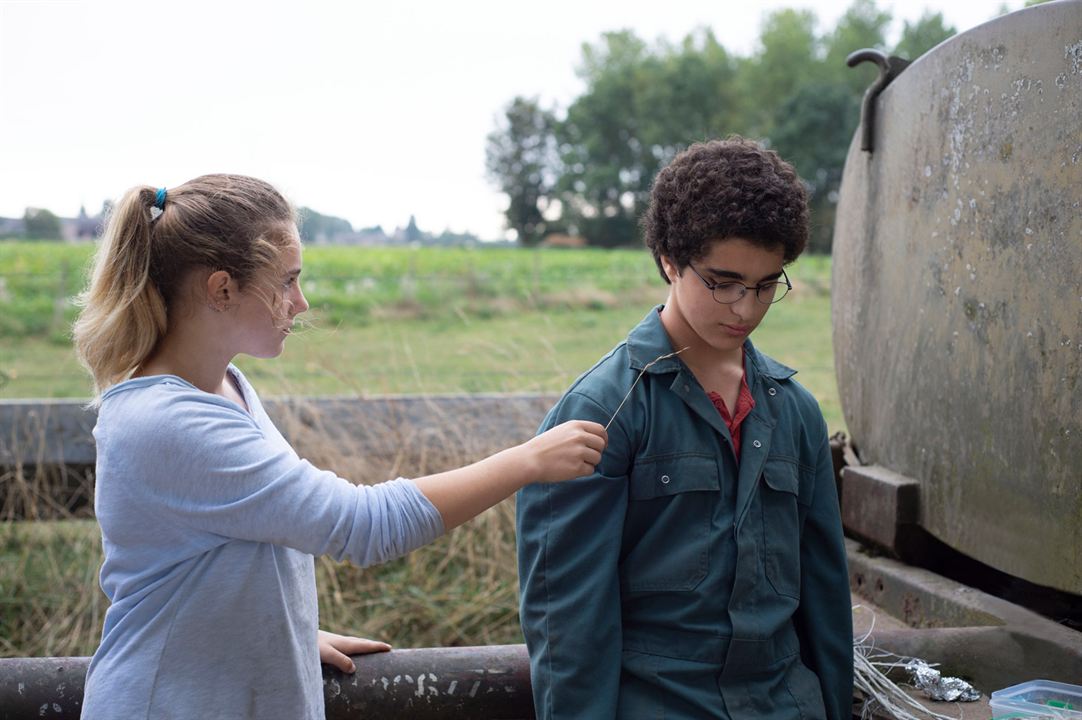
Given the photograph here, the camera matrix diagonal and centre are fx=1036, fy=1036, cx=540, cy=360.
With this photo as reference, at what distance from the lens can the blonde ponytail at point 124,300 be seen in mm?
1696

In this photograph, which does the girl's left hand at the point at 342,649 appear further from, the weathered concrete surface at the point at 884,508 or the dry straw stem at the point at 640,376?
the weathered concrete surface at the point at 884,508

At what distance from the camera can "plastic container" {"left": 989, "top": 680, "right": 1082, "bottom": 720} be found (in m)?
2.05

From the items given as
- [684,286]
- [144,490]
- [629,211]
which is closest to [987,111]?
[684,286]

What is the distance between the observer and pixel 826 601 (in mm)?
2039

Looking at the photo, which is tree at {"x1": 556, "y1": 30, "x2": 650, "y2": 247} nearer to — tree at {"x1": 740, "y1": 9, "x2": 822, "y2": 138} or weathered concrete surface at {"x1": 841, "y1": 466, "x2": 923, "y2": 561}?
tree at {"x1": 740, "y1": 9, "x2": 822, "y2": 138}

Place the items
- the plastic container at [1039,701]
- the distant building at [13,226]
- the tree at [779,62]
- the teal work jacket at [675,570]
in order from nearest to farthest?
the teal work jacket at [675,570]
the plastic container at [1039,701]
the distant building at [13,226]
the tree at [779,62]

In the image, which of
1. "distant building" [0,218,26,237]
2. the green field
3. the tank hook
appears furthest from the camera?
"distant building" [0,218,26,237]

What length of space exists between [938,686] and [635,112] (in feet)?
202

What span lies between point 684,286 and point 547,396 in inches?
124

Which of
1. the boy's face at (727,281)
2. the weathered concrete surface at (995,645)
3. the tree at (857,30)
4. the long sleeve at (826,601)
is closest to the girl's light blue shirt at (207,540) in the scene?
the boy's face at (727,281)

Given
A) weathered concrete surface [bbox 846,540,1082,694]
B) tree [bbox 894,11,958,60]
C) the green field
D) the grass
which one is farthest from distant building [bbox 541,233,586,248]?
weathered concrete surface [bbox 846,540,1082,694]

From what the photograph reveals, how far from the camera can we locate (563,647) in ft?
5.88

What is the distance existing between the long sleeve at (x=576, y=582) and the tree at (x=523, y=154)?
Answer: 62.7 meters

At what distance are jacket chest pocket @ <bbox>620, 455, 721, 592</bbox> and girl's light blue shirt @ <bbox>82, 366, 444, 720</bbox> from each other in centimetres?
42
